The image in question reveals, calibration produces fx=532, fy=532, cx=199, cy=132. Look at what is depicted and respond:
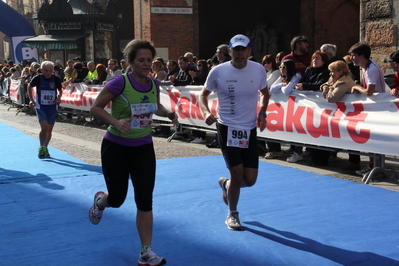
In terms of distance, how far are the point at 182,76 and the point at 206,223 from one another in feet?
24.2

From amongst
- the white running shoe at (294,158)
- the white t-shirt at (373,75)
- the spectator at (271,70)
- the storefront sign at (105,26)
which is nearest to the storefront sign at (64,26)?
the storefront sign at (105,26)

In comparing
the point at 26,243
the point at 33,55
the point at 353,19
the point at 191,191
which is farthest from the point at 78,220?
the point at 33,55

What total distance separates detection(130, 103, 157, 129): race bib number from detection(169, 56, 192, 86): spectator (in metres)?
8.04

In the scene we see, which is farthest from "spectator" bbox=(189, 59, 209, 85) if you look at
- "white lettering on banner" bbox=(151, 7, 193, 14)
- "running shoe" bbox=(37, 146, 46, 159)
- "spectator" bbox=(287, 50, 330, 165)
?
"white lettering on banner" bbox=(151, 7, 193, 14)

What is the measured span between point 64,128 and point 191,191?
9510 mm

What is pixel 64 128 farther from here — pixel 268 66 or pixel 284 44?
→ pixel 284 44

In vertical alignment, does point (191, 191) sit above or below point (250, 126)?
below

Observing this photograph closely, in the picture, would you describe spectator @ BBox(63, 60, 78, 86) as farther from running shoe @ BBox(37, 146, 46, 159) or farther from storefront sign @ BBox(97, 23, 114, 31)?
storefront sign @ BBox(97, 23, 114, 31)

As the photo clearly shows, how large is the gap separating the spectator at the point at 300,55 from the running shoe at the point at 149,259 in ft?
20.8

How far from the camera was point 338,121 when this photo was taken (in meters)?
8.23

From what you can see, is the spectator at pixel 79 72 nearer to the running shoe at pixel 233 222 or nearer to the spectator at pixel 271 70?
the spectator at pixel 271 70

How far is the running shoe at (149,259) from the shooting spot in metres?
4.32

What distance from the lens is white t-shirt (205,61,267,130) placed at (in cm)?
531

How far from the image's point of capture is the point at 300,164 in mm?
9242
